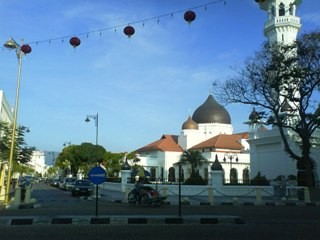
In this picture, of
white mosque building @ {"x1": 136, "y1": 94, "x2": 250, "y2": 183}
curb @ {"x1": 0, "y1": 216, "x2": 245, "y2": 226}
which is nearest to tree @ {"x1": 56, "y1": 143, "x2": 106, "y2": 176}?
white mosque building @ {"x1": 136, "y1": 94, "x2": 250, "y2": 183}

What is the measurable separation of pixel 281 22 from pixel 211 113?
110ft

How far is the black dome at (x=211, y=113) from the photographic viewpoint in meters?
82.7

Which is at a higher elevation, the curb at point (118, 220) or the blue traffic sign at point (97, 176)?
the blue traffic sign at point (97, 176)

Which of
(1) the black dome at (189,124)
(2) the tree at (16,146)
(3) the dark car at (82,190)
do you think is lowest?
(3) the dark car at (82,190)

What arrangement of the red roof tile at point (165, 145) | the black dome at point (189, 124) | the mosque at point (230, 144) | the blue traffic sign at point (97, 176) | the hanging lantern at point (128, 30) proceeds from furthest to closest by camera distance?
the black dome at point (189, 124) < the red roof tile at point (165, 145) < the mosque at point (230, 144) < the hanging lantern at point (128, 30) < the blue traffic sign at point (97, 176)

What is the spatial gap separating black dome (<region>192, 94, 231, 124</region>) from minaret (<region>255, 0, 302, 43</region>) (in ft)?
97.9

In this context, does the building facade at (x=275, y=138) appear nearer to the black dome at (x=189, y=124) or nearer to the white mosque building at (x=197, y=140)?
the white mosque building at (x=197, y=140)

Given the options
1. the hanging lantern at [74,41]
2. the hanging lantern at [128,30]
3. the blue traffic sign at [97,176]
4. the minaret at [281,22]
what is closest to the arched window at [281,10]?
the minaret at [281,22]

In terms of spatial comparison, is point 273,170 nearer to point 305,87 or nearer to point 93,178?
point 305,87

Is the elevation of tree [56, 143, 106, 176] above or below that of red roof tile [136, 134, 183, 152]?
below

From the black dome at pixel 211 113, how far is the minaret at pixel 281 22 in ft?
97.9

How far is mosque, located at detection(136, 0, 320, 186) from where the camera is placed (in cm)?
4978

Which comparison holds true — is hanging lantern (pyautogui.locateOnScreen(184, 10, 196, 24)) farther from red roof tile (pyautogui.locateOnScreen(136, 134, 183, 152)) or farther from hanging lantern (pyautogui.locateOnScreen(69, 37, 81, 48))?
red roof tile (pyautogui.locateOnScreen(136, 134, 183, 152))

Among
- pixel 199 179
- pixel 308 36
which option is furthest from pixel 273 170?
pixel 308 36
